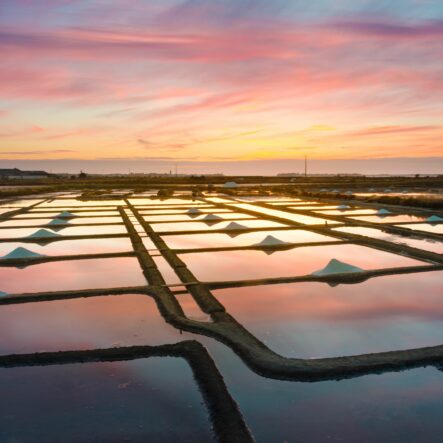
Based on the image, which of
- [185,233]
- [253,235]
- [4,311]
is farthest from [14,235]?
[4,311]

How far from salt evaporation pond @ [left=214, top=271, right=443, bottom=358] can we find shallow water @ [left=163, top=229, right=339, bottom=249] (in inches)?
238

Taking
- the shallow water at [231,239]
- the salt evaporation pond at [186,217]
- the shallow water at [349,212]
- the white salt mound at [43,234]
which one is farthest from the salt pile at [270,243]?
the shallow water at [349,212]

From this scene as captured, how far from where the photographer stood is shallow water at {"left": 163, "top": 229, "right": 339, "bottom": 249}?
1672 cm

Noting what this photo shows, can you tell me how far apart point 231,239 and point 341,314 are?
9.76 meters

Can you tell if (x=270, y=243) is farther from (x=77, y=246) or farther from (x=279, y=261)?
(x=77, y=246)

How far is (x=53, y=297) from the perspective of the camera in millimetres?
9797

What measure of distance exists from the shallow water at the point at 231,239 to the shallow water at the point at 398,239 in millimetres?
1789

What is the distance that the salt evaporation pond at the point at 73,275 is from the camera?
10.9m

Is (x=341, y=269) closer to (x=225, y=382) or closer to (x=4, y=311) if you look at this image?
(x=225, y=382)

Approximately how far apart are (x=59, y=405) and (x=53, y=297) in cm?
476

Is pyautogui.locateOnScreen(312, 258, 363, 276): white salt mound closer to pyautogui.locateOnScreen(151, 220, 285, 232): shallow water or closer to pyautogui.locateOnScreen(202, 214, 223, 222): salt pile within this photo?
pyautogui.locateOnScreen(151, 220, 285, 232): shallow water

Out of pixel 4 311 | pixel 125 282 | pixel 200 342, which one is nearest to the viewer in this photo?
pixel 200 342

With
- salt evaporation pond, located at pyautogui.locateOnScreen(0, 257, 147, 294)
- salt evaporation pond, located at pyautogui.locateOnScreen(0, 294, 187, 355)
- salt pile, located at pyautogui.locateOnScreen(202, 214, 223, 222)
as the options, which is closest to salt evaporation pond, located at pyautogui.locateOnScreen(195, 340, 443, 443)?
salt evaporation pond, located at pyautogui.locateOnScreen(0, 294, 187, 355)

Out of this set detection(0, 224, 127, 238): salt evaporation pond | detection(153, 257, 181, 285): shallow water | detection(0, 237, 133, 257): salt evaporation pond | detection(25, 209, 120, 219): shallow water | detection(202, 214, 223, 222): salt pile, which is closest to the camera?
detection(153, 257, 181, 285): shallow water
